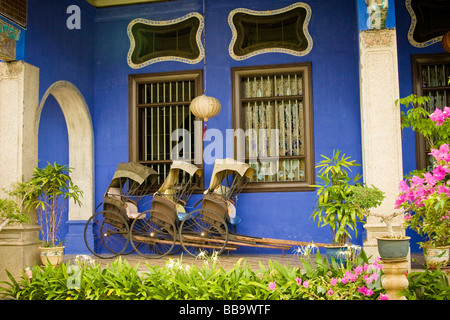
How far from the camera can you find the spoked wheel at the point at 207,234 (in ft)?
25.5

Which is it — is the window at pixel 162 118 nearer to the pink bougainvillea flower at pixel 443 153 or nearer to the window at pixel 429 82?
the window at pixel 429 82

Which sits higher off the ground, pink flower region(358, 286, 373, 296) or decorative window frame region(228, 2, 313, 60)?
decorative window frame region(228, 2, 313, 60)

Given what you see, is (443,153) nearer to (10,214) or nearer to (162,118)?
(10,214)

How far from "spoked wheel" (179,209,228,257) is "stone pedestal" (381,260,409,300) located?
10.6 ft

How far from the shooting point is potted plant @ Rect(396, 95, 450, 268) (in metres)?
4.42

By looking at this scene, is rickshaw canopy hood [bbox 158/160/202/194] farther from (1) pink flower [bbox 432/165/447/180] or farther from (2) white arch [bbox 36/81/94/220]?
(1) pink flower [bbox 432/165/447/180]

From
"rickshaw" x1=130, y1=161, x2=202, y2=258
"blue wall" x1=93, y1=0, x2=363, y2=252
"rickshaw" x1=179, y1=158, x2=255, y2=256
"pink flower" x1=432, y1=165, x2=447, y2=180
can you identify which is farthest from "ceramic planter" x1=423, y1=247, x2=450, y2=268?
"rickshaw" x1=130, y1=161, x2=202, y2=258

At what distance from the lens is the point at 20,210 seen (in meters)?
6.69

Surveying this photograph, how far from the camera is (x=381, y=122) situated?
20.1 feet

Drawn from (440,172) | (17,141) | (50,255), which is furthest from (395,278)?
(17,141)

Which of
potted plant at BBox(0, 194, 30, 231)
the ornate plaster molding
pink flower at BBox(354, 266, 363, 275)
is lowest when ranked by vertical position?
pink flower at BBox(354, 266, 363, 275)

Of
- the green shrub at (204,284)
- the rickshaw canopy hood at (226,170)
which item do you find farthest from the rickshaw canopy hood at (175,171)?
the green shrub at (204,284)
